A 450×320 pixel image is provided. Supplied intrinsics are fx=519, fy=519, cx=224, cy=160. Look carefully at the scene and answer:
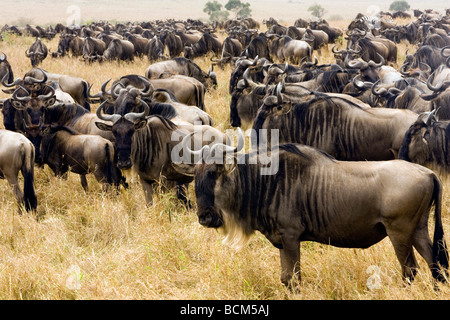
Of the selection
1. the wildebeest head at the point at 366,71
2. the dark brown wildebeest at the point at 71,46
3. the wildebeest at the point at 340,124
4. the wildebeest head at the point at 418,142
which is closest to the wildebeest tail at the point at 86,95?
the wildebeest head at the point at 366,71

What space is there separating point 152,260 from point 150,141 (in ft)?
5.08

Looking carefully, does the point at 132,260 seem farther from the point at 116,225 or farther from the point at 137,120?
the point at 137,120

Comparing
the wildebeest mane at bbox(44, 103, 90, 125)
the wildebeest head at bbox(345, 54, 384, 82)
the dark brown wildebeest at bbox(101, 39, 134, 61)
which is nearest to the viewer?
the wildebeest mane at bbox(44, 103, 90, 125)

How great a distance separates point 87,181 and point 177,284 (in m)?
2.90

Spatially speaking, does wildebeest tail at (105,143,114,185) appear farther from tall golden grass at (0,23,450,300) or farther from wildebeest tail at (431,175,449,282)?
wildebeest tail at (431,175,449,282)

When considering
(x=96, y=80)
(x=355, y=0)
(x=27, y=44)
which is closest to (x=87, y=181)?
(x=96, y=80)

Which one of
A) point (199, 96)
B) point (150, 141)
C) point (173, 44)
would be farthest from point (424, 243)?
point (173, 44)

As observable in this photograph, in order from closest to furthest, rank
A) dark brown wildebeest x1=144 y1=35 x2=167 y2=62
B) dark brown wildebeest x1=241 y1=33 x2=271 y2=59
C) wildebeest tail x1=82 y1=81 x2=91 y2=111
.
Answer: wildebeest tail x1=82 y1=81 x2=91 y2=111 < dark brown wildebeest x1=241 y1=33 x2=271 y2=59 < dark brown wildebeest x1=144 y1=35 x2=167 y2=62

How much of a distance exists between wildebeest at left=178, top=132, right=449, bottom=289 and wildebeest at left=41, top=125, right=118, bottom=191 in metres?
2.66

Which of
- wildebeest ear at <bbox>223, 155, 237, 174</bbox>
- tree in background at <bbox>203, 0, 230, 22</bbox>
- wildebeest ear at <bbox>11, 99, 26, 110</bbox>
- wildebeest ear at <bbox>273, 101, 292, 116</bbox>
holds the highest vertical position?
wildebeest ear at <bbox>223, 155, 237, 174</bbox>

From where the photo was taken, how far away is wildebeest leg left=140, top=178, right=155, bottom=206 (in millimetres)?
5277

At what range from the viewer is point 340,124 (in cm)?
503

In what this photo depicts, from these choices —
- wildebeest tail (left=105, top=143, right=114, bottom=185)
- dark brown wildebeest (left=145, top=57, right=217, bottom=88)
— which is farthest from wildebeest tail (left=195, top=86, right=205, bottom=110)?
wildebeest tail (left=105, top=143, right=114, bottom=185)

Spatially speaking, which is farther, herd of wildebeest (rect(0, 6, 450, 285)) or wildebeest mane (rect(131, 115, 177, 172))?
wildebeest mane (rect(131, 115, 177, 172))
